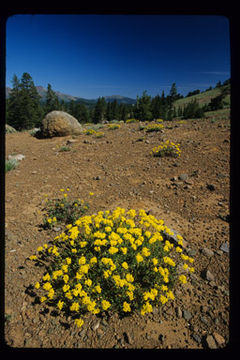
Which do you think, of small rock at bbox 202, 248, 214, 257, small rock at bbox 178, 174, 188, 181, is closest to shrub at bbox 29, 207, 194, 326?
small rock at bbox 202, 248, 214, 257

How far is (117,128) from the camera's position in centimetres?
1122

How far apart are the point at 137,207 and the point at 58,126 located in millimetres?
9375

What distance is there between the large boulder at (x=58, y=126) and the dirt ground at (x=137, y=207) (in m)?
2.64

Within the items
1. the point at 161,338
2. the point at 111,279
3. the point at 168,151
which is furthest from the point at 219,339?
the point at 168,151

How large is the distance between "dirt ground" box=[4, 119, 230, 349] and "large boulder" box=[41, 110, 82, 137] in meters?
2.64

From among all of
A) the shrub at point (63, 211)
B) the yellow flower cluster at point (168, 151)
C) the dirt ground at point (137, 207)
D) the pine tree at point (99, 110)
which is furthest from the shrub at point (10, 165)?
the pine tree at point (99, 110)

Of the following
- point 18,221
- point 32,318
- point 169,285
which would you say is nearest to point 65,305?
point 32,318

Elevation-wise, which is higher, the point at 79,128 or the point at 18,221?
the point at 79,128

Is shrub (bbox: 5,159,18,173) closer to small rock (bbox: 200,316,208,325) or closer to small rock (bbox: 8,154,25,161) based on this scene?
small rock (bbox: 8,154,25,161)

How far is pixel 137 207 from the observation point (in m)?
3.86

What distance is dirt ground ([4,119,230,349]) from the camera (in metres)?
1.76

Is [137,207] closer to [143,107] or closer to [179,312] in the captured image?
[179,312]
